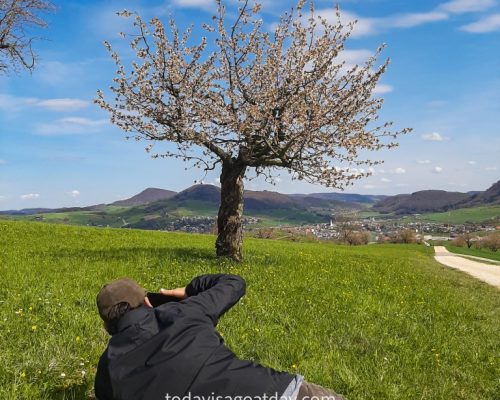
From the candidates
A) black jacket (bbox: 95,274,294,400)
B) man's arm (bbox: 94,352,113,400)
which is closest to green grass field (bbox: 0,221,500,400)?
man's arm (bbox: 94,352,113,400)

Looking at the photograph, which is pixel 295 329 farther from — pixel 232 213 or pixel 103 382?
pixel 232 213

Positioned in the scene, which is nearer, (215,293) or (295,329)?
(215,293)

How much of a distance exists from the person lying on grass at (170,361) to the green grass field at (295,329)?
246 centimetres

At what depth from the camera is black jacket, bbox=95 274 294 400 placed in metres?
3.77

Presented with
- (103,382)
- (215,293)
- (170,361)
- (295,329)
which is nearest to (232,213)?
(295,329)

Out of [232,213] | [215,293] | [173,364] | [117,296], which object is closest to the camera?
[173,364]

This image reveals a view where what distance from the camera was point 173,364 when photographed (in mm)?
3770

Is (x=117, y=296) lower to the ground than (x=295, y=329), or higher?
higher

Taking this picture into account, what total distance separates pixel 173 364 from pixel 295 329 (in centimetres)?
626

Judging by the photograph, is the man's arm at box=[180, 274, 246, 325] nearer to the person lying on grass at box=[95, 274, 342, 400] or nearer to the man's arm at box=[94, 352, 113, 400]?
the person lying on grass at box=[95, 274, 342, 400]

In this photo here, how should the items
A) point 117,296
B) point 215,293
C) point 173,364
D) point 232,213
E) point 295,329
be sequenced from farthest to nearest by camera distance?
point 232,213 → point 295,329 → point 215,293 → point 117,296 → point 173,364

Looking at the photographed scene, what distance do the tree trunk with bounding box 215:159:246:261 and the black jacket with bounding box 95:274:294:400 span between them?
1549cm

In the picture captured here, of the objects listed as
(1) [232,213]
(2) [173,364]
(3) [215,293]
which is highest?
(1) [232,213]

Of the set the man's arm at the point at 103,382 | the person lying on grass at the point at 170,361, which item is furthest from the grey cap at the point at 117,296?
the man's arm at the point at 103,382
